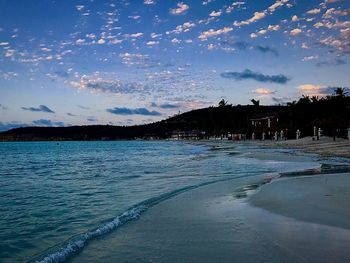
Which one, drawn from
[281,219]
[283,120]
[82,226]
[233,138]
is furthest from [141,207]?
[233,138]

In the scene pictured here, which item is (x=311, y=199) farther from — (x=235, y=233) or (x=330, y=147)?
(x=330, y=147)

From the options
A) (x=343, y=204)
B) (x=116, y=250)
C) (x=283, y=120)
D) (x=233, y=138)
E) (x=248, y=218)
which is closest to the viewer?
(x=116, y=250)

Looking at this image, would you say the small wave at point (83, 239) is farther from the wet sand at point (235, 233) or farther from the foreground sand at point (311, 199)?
the foreground sand at point (311, 199)

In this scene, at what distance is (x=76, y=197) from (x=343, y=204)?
8.22 metres

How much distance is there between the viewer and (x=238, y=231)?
6.88 metres

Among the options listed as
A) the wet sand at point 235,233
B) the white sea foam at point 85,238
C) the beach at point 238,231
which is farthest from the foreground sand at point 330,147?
the white sea foam at point 85,238

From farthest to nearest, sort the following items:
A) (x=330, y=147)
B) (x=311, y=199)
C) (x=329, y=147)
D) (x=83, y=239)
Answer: (x=329, y=147) → (x=330, y=147) → (x=311, y=199) → (x=83, y=239)

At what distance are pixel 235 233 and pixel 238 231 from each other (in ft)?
0.52

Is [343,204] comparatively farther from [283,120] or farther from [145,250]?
[283,120]

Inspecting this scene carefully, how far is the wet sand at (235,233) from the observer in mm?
5449

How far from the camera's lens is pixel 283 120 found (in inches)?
3588

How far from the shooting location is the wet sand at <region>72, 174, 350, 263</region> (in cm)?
545

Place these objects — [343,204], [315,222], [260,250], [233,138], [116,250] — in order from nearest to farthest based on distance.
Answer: [260,250] < [116,250] < [315,222] < [343,204] < [233,138]

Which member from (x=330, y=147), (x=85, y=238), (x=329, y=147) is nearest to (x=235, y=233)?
(x=85, y=238)
